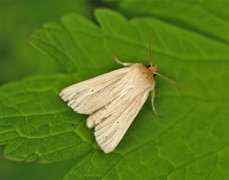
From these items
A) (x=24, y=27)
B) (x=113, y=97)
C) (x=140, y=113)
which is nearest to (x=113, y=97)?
(x=113, y=97)

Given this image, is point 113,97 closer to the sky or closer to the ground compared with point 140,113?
closer to the sky

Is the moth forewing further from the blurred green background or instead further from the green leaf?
the blurred green background

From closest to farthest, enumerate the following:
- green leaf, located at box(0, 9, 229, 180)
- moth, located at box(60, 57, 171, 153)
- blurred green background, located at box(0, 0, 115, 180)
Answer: green leaf, located at box(0, 9, 229, 180) < moth, located at box(60, 57, 171, 153) < blurred green background, located at box(0, 0, 115, 180)

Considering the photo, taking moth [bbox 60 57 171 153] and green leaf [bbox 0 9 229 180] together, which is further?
moth [bbox 60 57 171 153]

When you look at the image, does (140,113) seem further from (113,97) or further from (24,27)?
(24,27)

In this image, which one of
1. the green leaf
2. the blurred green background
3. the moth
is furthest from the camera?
the blurred green background

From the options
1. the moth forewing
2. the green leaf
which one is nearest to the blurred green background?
the green leaf

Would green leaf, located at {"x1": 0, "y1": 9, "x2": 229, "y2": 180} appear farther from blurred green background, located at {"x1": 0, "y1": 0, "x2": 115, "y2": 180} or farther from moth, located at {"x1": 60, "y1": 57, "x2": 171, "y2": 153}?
blurred green background, located at {"x1": 0, "y1": 0, "x2": 115, "y2": 180}
